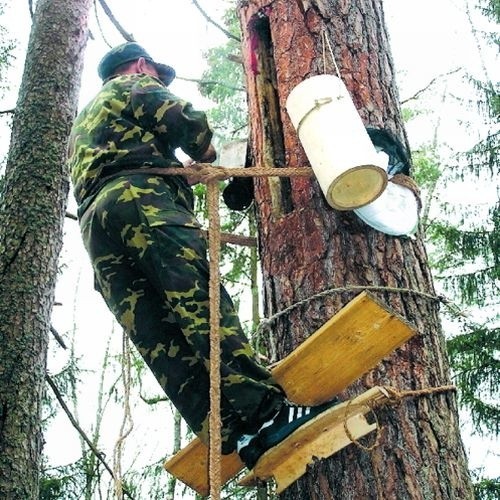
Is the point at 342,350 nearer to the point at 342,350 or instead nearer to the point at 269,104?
the point at 342,350

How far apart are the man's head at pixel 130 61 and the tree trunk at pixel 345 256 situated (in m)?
0.35

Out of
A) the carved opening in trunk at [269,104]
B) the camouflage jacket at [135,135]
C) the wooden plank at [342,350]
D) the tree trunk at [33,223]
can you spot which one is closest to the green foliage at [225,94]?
the tree trunk at [33,223]

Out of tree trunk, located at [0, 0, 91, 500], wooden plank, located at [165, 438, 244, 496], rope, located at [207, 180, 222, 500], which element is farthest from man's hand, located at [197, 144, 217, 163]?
tree trunk, located at [0, 0, 91, 500]

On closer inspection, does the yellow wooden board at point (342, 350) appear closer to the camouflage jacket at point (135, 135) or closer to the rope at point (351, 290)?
the rope at point (351, 290)

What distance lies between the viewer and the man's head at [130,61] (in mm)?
2902

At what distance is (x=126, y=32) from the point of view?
5.60 meters

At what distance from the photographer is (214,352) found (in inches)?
77.0

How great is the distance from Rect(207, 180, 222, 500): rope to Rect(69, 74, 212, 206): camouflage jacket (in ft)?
0.95

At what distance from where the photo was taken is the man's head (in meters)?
2.90

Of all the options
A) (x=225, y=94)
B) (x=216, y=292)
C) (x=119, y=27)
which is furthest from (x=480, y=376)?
(x=225, y=94)

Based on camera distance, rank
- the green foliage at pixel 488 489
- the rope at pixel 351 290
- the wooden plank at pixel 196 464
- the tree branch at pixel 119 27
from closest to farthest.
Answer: the rope at pixel 351 290 → the wooden plank at pixel 196 464 → the tree branch at pixel 119 27 → the green foliage at pixel 488 489

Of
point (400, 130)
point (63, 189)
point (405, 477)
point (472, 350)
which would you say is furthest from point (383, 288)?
point (472, 350)

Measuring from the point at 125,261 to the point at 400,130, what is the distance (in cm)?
109

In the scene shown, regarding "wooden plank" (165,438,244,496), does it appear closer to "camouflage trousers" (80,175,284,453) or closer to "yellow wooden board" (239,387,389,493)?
"camouflage trousers" (80,175,284,453)
